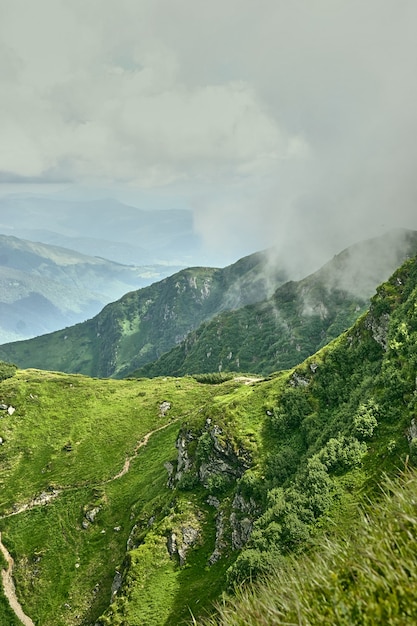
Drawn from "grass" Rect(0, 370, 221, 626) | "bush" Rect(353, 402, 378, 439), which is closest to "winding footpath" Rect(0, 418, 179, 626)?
"grass" Rect(0, 370, 221, 626)

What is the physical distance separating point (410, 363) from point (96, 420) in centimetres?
12650

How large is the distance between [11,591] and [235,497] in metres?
62.8

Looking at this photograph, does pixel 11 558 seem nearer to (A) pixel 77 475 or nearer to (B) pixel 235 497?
(A) pixel 77 475

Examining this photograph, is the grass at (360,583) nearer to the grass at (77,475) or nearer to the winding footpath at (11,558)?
the grass at (77,475)

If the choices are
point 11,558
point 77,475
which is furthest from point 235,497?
point 77,475

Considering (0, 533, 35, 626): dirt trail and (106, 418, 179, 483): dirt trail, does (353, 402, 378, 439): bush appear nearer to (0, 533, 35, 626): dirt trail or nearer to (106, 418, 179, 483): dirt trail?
(0, 533, 35, 626): dirt trail

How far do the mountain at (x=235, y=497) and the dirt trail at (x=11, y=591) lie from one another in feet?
3.74

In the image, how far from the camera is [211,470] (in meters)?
85.1

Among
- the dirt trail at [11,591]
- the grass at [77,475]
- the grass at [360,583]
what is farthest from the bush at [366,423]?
the dirt trail at [11,591]

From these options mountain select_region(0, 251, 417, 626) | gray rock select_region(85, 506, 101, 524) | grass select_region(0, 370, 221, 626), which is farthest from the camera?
gray rock select_region(85, 506, 101, 524)

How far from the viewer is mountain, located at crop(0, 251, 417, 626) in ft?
37.1

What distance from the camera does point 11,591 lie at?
293 ft

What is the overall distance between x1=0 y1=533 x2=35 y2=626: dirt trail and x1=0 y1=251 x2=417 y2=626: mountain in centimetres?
114

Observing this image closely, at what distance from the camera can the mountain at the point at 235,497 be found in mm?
11305
